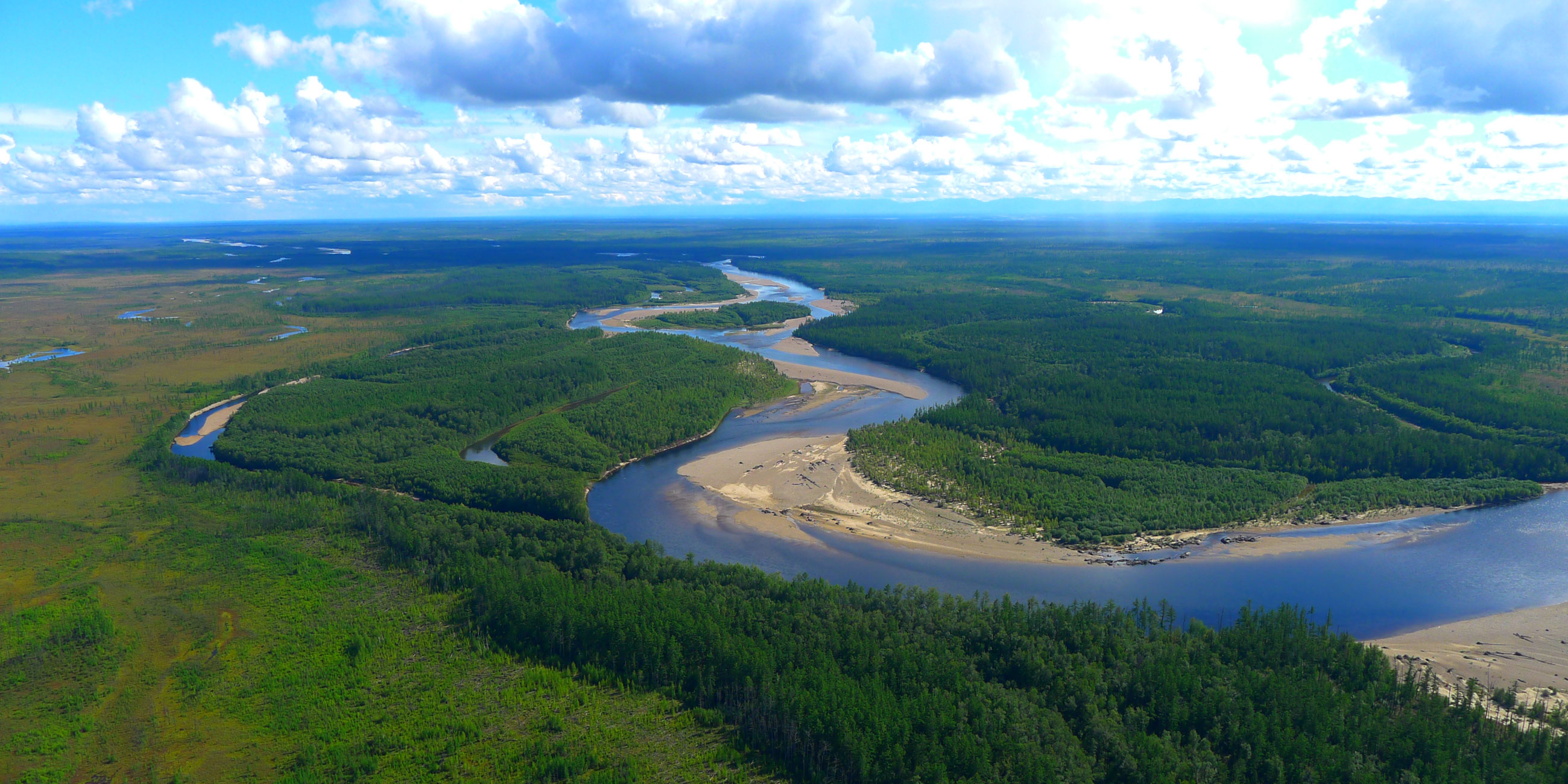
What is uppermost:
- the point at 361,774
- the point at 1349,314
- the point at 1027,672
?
the point at 1349,314

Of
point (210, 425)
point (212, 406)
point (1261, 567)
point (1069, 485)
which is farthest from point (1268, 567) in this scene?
point (212, 406)

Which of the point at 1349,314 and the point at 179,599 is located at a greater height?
the point at 1349,314

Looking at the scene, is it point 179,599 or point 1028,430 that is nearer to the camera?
point 179,599

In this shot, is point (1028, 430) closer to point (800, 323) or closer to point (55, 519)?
point (55, 519)

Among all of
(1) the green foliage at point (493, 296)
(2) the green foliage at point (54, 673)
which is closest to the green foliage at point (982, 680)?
(2) the green foliage at point (54, 673)

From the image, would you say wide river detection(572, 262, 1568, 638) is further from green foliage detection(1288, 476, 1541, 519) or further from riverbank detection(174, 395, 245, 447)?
riverbank detection(174, 395, 245, 447)

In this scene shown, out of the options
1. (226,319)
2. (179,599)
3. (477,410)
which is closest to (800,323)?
(477,410)

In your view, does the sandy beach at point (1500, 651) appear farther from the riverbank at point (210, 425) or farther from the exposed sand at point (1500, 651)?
the riverbank at point (210, 425)
